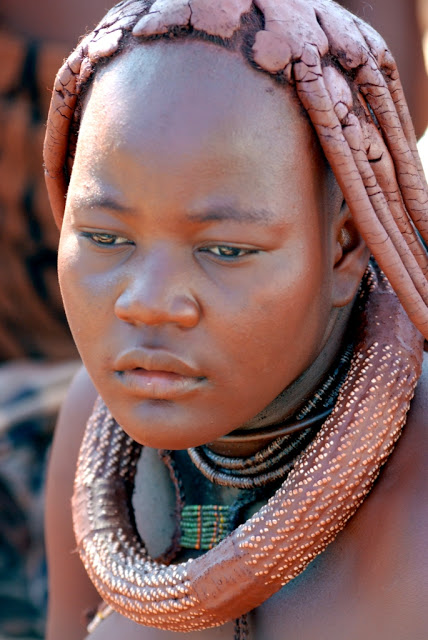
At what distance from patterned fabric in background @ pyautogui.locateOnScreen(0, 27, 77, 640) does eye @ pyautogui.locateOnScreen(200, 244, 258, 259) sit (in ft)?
6.12

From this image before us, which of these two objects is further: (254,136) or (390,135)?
(390,135)

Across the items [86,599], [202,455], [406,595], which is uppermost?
[406,595]

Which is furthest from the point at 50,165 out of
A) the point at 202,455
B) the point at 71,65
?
the point at 202,455

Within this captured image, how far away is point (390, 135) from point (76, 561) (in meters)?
1.18

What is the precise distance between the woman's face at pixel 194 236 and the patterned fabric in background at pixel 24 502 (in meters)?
1.79

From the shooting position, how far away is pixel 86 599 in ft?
7.07

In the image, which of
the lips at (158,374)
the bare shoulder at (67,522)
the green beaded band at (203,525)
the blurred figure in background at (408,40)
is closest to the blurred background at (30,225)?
the blurred figure in background at (408,40)

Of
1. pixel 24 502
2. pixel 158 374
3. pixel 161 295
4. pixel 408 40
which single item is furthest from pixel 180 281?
pixel 408 40

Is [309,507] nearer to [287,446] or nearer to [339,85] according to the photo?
[287,446]

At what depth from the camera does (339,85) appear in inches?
58.8

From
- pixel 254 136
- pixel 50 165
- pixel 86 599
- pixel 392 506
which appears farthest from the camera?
pixel 86 599

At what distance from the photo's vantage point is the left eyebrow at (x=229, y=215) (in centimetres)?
142

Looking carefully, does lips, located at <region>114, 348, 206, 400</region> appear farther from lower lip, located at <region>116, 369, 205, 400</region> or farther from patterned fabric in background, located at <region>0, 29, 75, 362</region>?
patterned fabric in background, located at <region>0, 29, 75, 362</region>

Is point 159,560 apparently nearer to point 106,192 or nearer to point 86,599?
point 86,599
